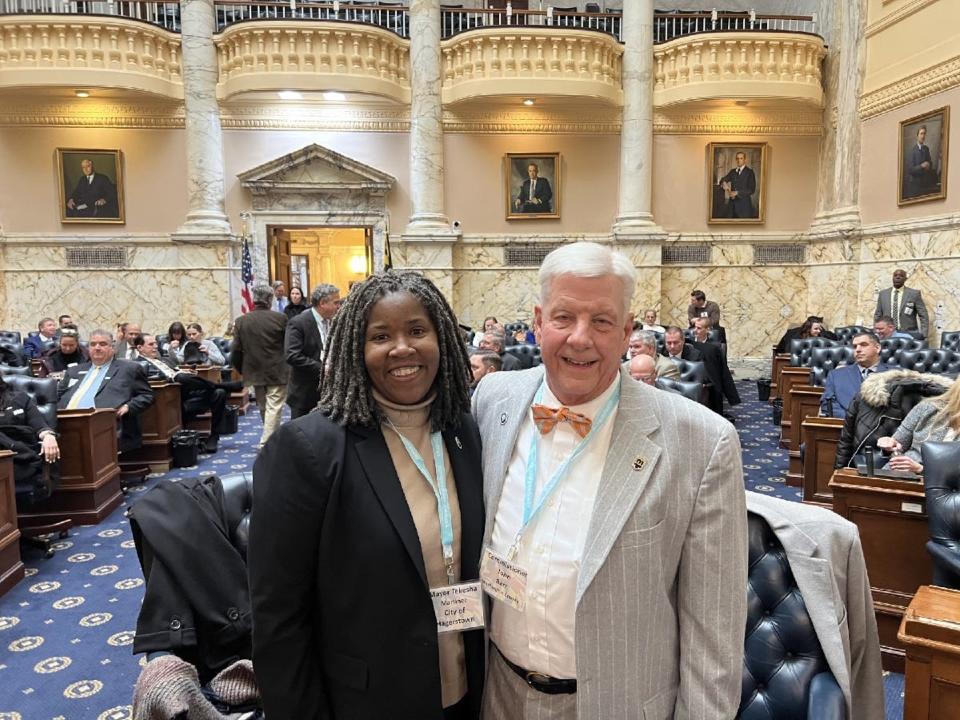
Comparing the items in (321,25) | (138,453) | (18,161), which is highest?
(321,25)

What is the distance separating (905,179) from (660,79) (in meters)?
4.49

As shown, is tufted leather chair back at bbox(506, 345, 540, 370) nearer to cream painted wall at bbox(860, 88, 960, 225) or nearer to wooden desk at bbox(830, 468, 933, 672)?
wooden desk at bbox(830, 468, 933, 672)

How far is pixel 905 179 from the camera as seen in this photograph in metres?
10.4

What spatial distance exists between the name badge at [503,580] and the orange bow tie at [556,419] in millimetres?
302

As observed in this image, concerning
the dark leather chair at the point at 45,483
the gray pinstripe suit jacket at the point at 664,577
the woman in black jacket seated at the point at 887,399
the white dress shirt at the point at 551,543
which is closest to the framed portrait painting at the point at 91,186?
the dark leather chair at the point at 45,483

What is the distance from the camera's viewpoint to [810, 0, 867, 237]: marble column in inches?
445

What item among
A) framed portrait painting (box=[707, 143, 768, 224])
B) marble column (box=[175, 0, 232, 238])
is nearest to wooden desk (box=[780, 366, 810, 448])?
framed portrait painting (box=[707, 143, 768, 224])

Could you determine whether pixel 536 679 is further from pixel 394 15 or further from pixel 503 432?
pixel 394 15

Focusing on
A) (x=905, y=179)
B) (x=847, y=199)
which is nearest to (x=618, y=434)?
(x=905, y=179)

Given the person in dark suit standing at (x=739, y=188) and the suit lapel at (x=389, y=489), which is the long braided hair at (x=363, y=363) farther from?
the person in dark suit standing at (x=739, y=188)

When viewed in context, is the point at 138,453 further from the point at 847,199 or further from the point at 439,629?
the point at 847,199

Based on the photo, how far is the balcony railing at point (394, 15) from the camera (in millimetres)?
11922

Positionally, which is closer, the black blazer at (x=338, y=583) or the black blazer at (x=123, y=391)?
the black blazer at (x=338, y=583)

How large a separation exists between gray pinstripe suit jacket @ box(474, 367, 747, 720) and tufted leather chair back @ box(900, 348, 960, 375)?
6448 millimetres
